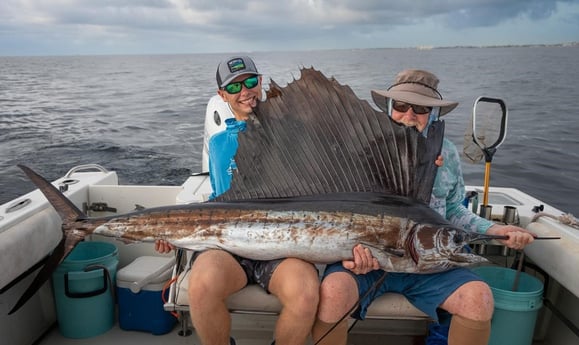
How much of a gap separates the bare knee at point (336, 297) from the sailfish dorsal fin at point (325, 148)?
38 centimetres

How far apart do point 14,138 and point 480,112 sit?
10.7 meters

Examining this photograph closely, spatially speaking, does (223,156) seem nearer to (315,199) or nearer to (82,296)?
(315,199)

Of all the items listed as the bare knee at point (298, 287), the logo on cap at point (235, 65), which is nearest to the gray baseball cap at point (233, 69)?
the logo on cap at point (235, 65)

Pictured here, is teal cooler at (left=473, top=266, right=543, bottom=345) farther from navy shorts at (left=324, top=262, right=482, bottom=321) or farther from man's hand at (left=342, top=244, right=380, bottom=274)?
man's hand at (left=342, top=244, right=380, bottom=274)

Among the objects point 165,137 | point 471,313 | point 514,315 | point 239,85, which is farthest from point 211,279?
point 165,137

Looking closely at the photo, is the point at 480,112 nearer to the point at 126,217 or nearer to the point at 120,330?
the point at 126,217

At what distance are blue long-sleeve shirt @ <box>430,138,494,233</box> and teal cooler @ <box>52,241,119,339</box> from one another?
5.71 feet

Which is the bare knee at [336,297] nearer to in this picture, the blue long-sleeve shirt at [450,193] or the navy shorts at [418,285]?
the navy shorts at [418,285]

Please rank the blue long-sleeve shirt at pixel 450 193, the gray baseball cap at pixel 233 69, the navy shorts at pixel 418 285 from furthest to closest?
the gray baseball cap at pixel 233 69 < the blue long-sleeve shirt at pixel 450 193 < the navy shorts at pixel 418 285

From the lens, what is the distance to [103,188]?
307cm

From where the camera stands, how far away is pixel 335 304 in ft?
5.87

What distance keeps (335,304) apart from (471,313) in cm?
50

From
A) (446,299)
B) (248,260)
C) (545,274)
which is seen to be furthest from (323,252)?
(545,274)

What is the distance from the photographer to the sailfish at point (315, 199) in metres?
1.85
